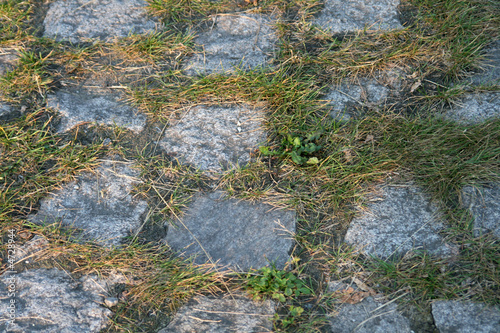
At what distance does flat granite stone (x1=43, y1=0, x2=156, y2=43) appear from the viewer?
2.57 m

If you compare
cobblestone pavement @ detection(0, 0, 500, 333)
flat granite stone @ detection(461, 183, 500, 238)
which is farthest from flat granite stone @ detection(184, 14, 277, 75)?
flat granite stone @ detection(461, 183, 500, 238)

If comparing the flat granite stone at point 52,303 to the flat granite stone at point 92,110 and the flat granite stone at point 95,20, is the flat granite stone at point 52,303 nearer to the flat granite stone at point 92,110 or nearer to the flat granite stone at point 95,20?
the flat granite stone at point 92,110

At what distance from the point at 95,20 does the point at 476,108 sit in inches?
88.7

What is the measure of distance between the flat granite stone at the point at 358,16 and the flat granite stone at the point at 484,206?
3.64 ft

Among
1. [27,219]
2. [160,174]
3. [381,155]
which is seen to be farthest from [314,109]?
[27,219]

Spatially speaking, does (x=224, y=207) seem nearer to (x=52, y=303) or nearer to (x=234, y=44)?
(x=52, y=303)

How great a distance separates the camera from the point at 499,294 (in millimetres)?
1563

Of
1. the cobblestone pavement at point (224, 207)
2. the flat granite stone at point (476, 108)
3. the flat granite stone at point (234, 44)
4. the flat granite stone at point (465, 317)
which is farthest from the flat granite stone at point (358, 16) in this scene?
the flat granite stone at point (465, 317)

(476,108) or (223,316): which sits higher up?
(476,108)

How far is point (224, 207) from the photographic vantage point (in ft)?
6.30

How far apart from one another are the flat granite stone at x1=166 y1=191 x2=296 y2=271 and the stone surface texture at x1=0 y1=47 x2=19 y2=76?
1.41 meters

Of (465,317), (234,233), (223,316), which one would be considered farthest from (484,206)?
(223,316)

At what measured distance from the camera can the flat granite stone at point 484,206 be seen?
5.65 feet

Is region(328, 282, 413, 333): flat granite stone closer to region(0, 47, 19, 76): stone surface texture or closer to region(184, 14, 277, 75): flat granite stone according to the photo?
region(184, 14, 277, 75): flat granite stone
